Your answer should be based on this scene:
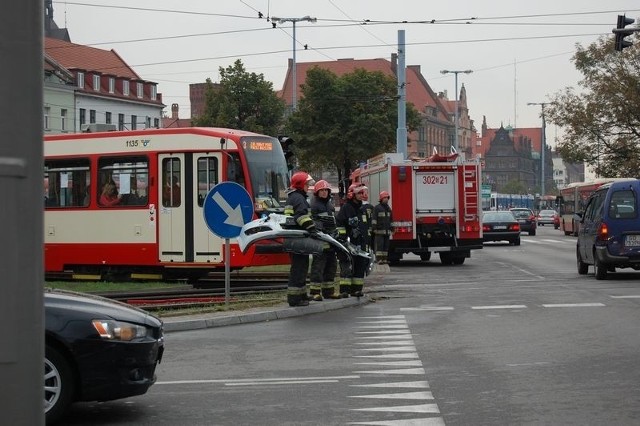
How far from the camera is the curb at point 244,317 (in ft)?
45.6

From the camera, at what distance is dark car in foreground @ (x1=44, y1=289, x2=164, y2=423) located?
7.06 meters

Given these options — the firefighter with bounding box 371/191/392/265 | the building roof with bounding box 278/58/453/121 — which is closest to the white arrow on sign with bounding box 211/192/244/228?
the firefighter with bounding box 371/191/392/265

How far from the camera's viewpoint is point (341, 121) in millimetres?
68375

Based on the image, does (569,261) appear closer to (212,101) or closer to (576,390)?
(576,390)

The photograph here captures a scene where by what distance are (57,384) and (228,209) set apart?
874 centimetres

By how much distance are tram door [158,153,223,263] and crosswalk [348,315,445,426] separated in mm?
8959

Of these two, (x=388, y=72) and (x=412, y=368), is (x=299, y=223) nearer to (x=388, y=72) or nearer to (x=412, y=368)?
(x=412, y=368)

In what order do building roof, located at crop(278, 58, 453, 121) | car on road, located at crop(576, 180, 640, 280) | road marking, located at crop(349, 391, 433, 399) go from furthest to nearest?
building roof, located at crop(278, 58, 453, 121) → car on road, located at crop(576, 180, 640, 280) → road marking, located at crop(349, 391, 433, 399)

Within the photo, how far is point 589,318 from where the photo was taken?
46.1ft

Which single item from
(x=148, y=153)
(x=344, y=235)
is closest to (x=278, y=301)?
(x=344, y=235)

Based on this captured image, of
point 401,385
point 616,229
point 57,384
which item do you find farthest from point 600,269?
point 57,384

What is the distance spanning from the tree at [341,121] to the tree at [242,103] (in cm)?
1012

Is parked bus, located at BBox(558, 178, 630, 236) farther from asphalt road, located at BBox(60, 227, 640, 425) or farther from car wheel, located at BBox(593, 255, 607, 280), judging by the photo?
asphalt road, located at BBox(60, 227, 640, 425)

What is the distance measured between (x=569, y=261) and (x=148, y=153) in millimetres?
13607
